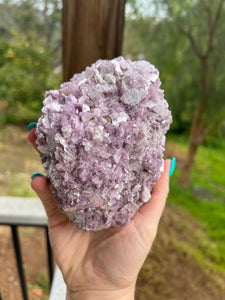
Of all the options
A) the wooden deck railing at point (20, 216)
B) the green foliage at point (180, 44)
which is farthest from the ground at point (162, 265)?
the green foliage at point (180, 44)

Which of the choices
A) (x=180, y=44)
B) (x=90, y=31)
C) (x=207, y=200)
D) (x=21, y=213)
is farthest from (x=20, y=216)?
(x=207, y=200)

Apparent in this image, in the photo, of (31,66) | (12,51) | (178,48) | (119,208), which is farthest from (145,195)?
(31,66)

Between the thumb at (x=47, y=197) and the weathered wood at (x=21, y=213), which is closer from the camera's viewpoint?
the thumb at (x=47, y=197)

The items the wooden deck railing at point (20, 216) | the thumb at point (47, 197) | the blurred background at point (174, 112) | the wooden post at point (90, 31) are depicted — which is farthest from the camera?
the blurred background at point (174, 112)

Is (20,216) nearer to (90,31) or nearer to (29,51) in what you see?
(90,31)

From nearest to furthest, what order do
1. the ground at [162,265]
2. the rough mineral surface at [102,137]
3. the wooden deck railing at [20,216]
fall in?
the rough mineral surface at [102,137], the wooden deck railing at [20,216], the ground at [162,265]

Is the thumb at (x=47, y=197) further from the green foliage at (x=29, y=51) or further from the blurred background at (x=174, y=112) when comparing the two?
the green foliage at (x=29, y=51)

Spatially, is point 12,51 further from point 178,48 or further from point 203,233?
point 203,233
